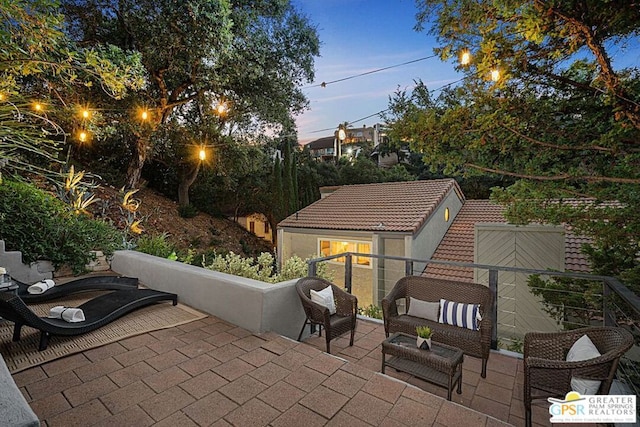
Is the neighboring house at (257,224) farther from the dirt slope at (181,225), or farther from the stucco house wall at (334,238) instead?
the stucco house wall at (334,238)

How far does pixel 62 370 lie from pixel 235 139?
1074cm

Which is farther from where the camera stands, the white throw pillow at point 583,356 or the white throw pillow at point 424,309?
the white throw pillow at point 424,309

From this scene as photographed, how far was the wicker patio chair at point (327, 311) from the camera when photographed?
10.9 ft

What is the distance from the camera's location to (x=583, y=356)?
2.30m

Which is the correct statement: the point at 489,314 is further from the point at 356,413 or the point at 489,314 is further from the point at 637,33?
the point at 637,33

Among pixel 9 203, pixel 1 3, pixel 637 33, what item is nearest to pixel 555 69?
pixel 637 33

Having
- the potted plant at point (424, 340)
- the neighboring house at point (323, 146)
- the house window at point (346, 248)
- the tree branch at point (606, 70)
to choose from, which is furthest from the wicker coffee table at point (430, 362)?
the neighboring house at point (323, 146)

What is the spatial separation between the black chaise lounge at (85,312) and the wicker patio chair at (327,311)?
6.12 ft

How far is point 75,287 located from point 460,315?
5176 mm

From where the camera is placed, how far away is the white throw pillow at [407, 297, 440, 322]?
3619 millimetres

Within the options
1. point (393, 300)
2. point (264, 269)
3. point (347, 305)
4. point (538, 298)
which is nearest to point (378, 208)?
point (538, 298)

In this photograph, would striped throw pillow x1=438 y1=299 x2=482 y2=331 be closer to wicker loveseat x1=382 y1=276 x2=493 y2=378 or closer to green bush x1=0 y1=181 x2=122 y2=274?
wicker loveseat x1=382 y1=276 x2=493 y2=378

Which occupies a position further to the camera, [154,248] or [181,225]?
[181,225]

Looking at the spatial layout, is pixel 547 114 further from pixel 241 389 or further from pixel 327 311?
pixel 241 389
